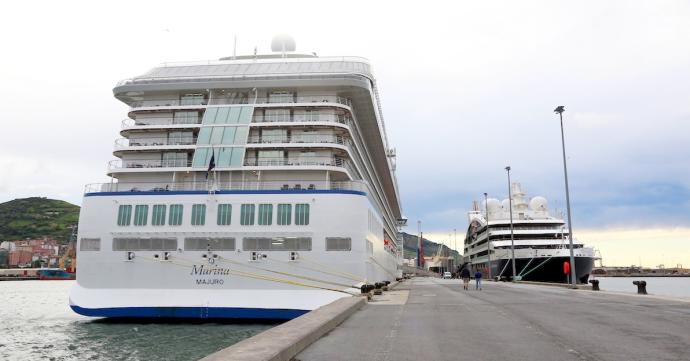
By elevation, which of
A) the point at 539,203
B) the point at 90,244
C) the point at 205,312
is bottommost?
the point at 205,312

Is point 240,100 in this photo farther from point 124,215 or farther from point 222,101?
point 124,215

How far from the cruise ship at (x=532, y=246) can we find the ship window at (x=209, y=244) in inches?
1882

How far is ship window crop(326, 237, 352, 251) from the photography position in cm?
2498

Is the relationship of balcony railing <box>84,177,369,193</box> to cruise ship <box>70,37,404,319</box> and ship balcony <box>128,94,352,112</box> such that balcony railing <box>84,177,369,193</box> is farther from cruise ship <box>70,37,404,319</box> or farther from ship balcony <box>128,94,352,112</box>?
ship balcony <box>128,94,352,112</box>

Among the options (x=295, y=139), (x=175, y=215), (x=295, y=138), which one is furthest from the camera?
(x=295, y=138)

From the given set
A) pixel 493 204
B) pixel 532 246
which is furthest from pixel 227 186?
pixel 493 204

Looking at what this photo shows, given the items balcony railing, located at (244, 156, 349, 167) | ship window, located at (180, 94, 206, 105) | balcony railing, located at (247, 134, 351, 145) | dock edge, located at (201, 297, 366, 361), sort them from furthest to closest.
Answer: ship window, located at (180, 94, 206, 105) < balcony railing, located at (247, 134, 351, 145) < balcony railing, located at (244, 156, 349, 167) < dock edge, located at (201, 297, 366, 361)

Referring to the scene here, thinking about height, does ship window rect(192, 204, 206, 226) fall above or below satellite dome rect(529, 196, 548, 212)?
below

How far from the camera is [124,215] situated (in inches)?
1020

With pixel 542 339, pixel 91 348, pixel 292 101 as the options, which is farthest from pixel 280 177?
pixel 542 339

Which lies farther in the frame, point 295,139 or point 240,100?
point 240,100

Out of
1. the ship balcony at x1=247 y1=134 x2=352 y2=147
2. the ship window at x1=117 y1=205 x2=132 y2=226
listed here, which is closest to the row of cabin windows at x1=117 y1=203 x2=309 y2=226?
the ship window at x1=117 y1=205 x2=132 y2=226

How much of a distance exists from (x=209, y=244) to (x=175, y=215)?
244 cm

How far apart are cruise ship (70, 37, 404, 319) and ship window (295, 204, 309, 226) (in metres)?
0.05
